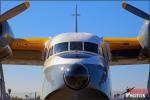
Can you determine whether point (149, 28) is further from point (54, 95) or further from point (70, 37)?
point (54, 95)

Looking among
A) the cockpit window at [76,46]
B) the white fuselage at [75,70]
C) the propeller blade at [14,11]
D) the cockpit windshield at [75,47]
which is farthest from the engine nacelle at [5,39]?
the cockpit window at [76,46]

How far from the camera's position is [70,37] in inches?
536

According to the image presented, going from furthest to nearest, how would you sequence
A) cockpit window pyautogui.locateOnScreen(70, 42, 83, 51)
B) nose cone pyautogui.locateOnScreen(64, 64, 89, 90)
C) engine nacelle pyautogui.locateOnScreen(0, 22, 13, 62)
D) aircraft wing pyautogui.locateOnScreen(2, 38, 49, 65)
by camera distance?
aircraft wing pyautogui.locateOnScreen(2, 38, 49, 65) < engine nacelle pyautogui.locateOnScreen(0, 22, 13, 62) < cockpit window pyautogui.locateOnScreen(70, 42, 83, 51) < nose cone pyautogui.locateOnScreen(64, 64, 89, 90)

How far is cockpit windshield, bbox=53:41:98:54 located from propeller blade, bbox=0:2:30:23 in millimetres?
3155

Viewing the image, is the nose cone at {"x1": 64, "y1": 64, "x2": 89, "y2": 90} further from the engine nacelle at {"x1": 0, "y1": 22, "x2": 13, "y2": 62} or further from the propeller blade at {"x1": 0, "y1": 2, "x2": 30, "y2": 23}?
the propeller blade at {"x1": 0, "y1": 2, "x2": 30, "y2": 23}

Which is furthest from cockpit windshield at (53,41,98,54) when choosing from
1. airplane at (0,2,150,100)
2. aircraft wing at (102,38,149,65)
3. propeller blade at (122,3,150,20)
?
aircraft wing at (102,38,149,65)

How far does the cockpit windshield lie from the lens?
1300 centimetres

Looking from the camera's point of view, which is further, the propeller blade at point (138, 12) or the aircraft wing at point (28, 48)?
the aircraft wing at point (28, 48)

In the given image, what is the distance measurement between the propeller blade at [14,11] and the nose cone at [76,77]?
17.5 ft

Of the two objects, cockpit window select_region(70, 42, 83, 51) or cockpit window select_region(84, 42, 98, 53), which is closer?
cockpit window select_region(70, 42, 83, 51)

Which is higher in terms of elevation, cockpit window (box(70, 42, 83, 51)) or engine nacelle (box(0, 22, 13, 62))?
cockpit window (box(70, 42, 83, 51))

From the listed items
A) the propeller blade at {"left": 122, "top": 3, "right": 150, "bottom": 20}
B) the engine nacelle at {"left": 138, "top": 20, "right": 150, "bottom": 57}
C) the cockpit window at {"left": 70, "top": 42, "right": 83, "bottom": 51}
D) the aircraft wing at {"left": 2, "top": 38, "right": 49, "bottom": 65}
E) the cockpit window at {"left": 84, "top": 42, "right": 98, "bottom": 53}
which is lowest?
the aircraft wing at {"left": 2, "top": 38, "right": 49, "bottom": 65}

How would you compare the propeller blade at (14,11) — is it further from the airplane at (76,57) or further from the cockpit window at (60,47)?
the cockpit window at (60,47)

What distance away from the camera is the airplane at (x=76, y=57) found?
11.4m
